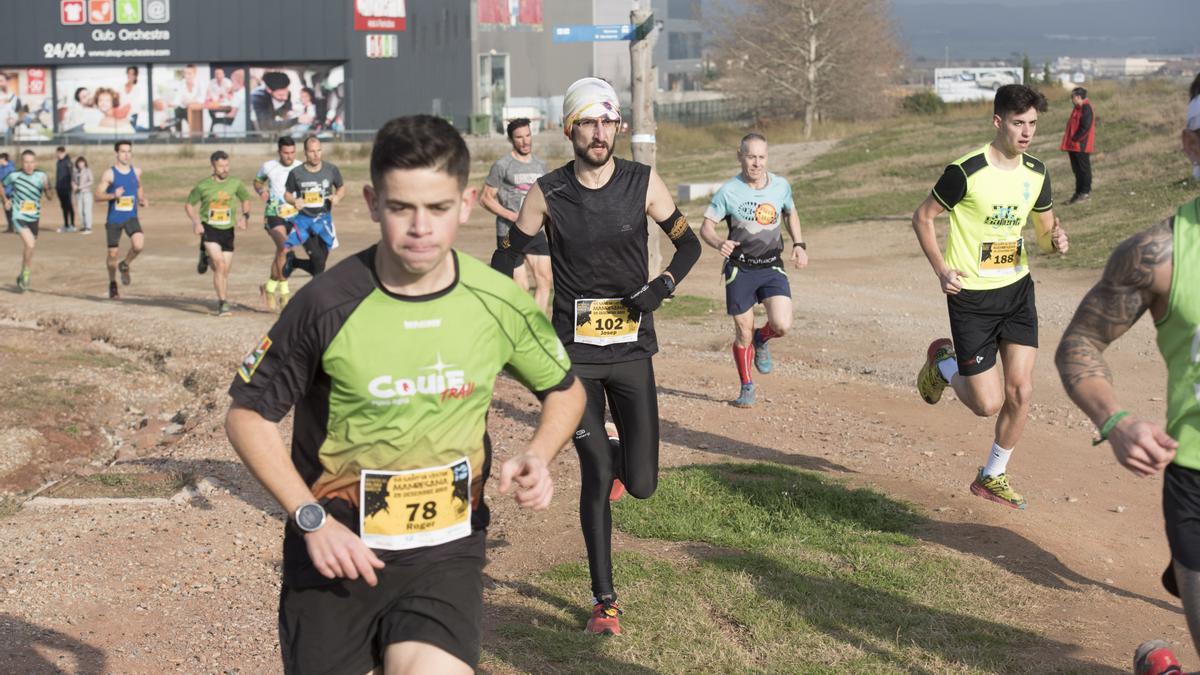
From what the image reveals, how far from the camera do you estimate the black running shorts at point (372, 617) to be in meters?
3.60

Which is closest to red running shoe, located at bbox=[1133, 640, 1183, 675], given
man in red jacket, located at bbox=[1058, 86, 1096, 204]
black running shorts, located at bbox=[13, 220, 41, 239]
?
black running shorts, located at bbox=[13, 220, 41, 239]

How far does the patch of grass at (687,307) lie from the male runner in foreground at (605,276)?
9.60m

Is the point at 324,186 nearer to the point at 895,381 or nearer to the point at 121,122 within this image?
the point at 895,381

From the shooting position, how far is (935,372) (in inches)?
337

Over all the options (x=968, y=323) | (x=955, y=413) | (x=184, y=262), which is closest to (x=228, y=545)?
(x=968, y=323)

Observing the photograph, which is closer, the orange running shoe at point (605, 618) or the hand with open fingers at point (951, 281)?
the orange running shoe at point (605, 618)

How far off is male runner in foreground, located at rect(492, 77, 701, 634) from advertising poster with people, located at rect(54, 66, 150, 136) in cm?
5906

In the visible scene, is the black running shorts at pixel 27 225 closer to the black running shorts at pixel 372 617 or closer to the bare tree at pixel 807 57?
the black running shorts at pixel 372 617

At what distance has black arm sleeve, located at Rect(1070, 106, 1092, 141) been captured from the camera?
2397 cm

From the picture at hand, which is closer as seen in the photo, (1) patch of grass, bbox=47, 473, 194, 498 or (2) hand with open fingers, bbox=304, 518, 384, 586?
(2) hand with open fingers, bbox=304, 518, 384, 586

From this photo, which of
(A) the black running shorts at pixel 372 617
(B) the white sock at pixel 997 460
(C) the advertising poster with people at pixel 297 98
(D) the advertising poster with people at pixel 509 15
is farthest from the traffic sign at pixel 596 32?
(D) the advertising poster with people at pixel 509 15

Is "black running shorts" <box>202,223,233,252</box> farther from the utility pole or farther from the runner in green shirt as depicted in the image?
the utility pole

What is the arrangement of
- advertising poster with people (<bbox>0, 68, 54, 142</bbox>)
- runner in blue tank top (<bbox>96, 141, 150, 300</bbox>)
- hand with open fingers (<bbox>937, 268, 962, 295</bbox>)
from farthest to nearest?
advertising poster with people (<bbox>0, 68, 54, 142</bbox>) < runner in blue tank top (<bbox>96, 141, 150, 300</bbox>) < hand with open fingers (<bbox>937, 268, 962, 295</bbox>)

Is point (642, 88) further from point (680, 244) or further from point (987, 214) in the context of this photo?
point (680, 244)
